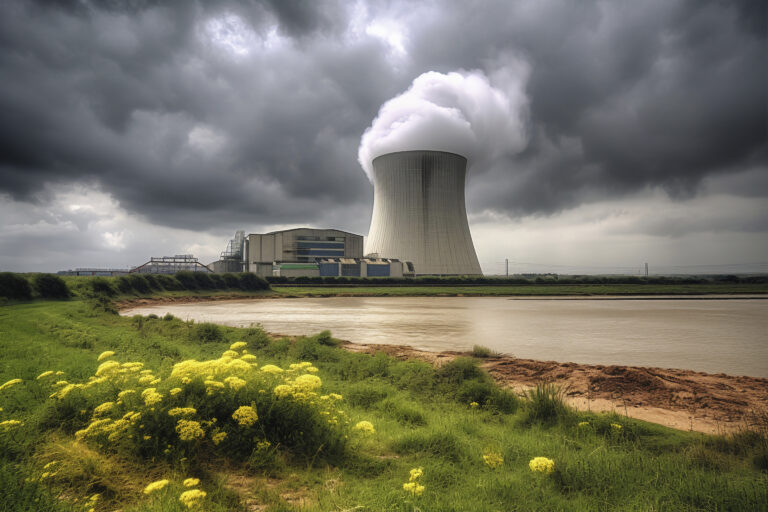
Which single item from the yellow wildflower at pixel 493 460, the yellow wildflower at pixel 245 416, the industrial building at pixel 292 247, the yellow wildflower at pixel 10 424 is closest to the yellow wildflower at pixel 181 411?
the yellow wildflower at pixel 245 416

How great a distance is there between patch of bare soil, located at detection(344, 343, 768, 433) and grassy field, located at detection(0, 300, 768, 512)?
0.93 metres

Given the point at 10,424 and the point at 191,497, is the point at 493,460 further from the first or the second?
the point at 10,424

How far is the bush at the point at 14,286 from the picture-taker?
64.7ft

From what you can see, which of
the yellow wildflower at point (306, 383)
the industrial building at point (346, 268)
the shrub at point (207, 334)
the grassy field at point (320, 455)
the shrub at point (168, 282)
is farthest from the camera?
the industrial building at point (346, 268)

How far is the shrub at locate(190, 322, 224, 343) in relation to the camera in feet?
33.4

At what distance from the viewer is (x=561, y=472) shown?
3.01 metres

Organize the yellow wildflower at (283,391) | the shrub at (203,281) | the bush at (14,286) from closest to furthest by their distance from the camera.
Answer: the yellow wildflower at (283,391)
the bush at (14,286)
the shrub at (203,281)

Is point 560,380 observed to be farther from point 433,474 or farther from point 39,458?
point 39,458

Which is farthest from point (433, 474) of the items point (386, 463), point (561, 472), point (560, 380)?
point (560, 380)

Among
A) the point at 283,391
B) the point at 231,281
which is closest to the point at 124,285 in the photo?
the point at 231,281

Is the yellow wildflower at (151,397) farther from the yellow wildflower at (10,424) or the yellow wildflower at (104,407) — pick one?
the yellow wildflower at (10,424)

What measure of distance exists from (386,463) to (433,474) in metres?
0.41

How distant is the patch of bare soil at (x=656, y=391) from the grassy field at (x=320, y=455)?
0.93 meters

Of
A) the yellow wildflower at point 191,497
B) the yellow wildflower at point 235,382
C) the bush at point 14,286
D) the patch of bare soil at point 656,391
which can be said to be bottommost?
the patch of bare soil at point 656,391
